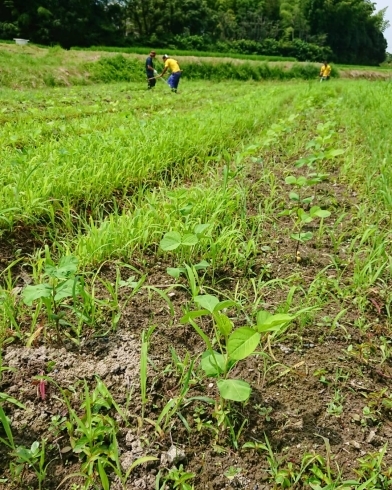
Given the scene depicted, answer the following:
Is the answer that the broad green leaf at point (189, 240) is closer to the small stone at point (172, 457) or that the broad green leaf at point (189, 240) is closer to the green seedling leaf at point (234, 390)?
the green seedling leaf at point (234, 390)

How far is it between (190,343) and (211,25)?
49.6 metres

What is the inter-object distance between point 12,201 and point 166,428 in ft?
5.80

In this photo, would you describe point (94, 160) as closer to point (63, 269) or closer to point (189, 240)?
point (189, 240)

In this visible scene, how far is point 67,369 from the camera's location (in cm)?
143

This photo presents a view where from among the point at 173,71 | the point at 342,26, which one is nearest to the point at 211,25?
the point at 342,26

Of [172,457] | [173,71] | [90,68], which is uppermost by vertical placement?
[173,71]

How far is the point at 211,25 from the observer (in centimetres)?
4478

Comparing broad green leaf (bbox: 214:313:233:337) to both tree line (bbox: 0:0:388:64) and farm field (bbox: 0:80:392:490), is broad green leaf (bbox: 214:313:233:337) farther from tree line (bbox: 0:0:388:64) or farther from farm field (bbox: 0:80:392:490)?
tree line (bbox: 0:0:388:64)

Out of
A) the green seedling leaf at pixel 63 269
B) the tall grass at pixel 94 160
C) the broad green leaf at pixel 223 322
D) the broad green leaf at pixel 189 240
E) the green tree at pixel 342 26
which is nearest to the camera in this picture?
the broad green leaf at pixel 223 322

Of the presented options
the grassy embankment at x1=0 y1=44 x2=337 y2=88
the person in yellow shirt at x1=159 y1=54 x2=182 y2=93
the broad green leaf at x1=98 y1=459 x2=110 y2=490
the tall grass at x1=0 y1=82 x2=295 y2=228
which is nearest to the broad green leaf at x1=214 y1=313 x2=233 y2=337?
the broad green leaf at x1=98 y1=459 x2=110 y2=490

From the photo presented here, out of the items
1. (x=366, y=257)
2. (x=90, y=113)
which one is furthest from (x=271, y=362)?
A: (x=90, y=113)

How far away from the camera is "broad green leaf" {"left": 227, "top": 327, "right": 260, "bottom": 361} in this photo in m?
1.15

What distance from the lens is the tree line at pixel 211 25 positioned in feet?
91.1

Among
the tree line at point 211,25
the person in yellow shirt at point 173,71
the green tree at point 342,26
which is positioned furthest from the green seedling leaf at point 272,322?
the green tree at point 342,26
